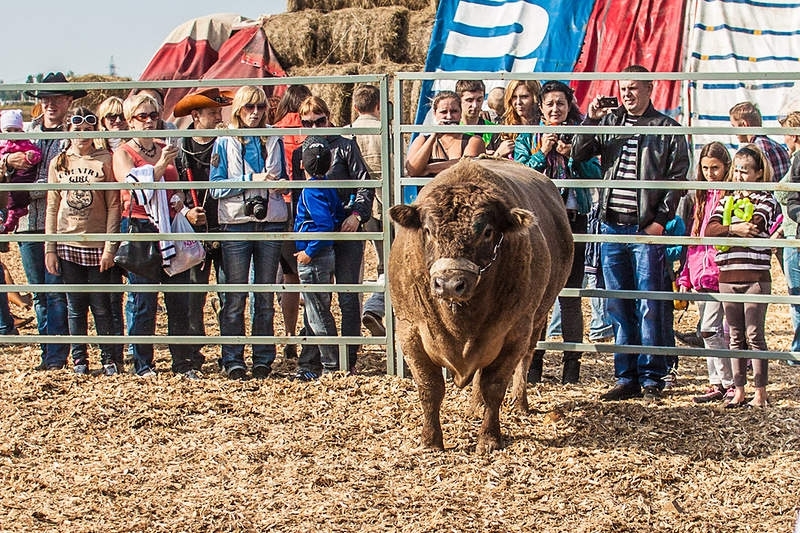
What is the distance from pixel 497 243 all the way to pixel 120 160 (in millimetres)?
3172

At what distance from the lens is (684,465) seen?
506 centimetres

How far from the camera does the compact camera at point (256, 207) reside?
661cm

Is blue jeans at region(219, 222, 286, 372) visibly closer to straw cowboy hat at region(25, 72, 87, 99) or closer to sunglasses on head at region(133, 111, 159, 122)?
sunglasses on head at region(133, 111, 159, 122)

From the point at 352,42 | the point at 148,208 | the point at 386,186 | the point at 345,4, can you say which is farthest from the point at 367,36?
the point at 386,186

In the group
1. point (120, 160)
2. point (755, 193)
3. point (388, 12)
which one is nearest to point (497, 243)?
point (755, 193)

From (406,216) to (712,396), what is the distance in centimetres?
263

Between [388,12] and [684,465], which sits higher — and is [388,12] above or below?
above

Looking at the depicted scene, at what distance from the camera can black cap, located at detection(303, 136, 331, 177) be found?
21.9 ft

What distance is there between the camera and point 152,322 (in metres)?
7.00

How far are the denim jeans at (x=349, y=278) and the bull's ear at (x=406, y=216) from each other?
6.37 ft

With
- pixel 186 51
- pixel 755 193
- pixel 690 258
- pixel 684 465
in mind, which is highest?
pixel 186 51

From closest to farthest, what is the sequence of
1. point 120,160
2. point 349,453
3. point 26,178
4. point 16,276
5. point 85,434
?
point 349,453
point 85,434
point 120,160
point 26,178
point 16,276

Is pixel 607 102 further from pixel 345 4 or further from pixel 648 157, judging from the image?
pixel 345 4

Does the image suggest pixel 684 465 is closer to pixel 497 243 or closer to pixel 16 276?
pixel 497 243
